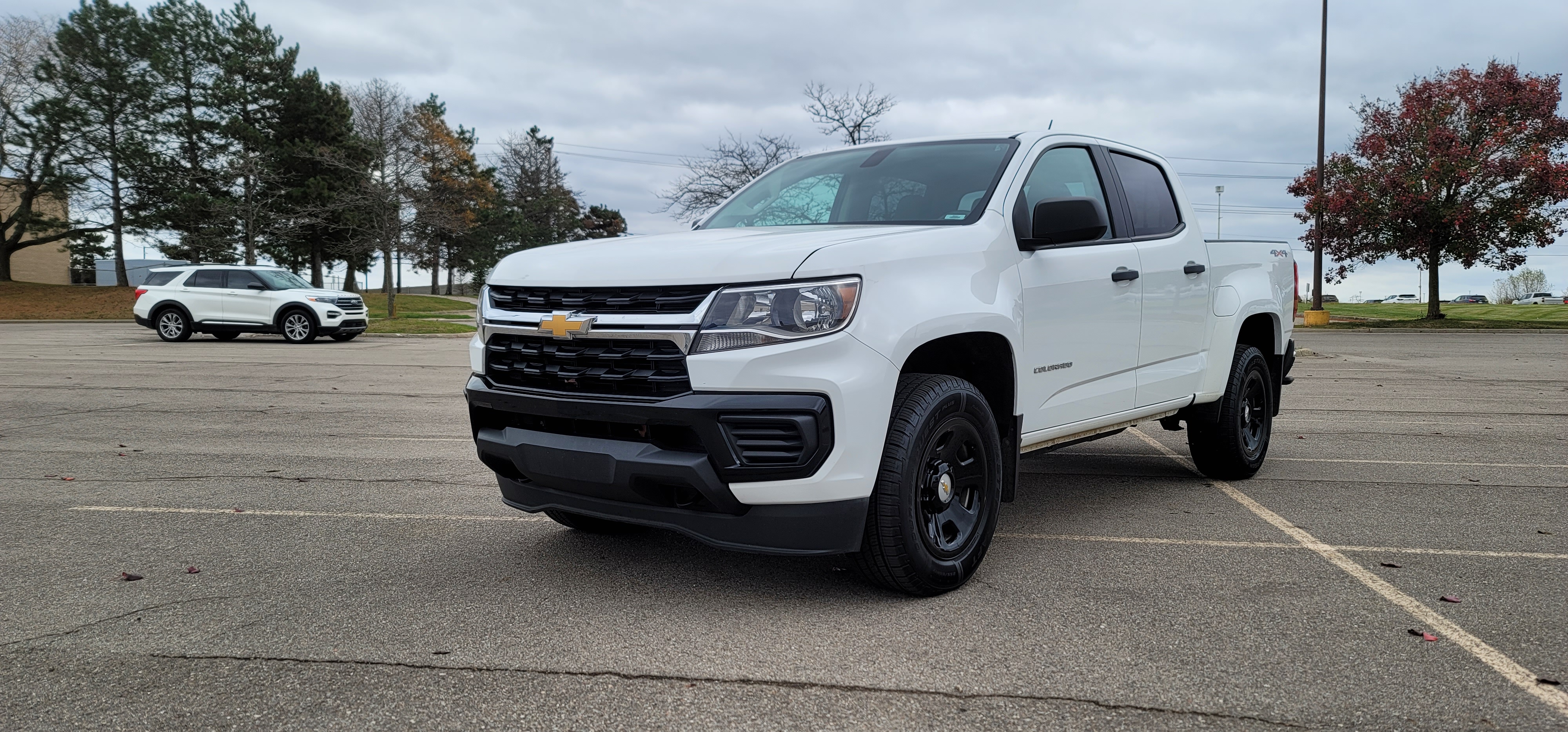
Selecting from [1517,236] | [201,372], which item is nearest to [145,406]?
[201,372]

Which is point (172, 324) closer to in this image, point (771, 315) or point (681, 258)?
point (681, 258)

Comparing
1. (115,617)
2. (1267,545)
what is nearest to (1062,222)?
(1267,545)


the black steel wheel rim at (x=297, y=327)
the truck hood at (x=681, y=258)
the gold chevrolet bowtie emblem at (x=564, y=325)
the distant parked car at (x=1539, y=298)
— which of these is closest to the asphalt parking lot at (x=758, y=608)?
the gold chevrolet bowtie emblem at (x=564, y=325)

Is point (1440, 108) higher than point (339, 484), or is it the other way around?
point (1440, 108)

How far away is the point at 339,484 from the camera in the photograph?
6.40 metres

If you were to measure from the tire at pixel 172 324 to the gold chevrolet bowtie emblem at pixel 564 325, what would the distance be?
21.7m

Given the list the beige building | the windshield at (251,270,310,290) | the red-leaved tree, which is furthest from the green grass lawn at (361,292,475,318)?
the red-leaved tree

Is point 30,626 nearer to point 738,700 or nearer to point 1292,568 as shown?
point 738,700

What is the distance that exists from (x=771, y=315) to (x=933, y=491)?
3.32ft

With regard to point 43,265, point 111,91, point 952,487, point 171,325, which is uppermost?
point 111,91

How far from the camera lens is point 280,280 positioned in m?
22.3

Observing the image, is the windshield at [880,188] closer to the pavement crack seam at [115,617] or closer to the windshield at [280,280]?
the pavement crack seam at [115,617]

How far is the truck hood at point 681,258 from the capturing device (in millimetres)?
3629

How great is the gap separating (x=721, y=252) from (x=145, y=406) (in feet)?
29.5
